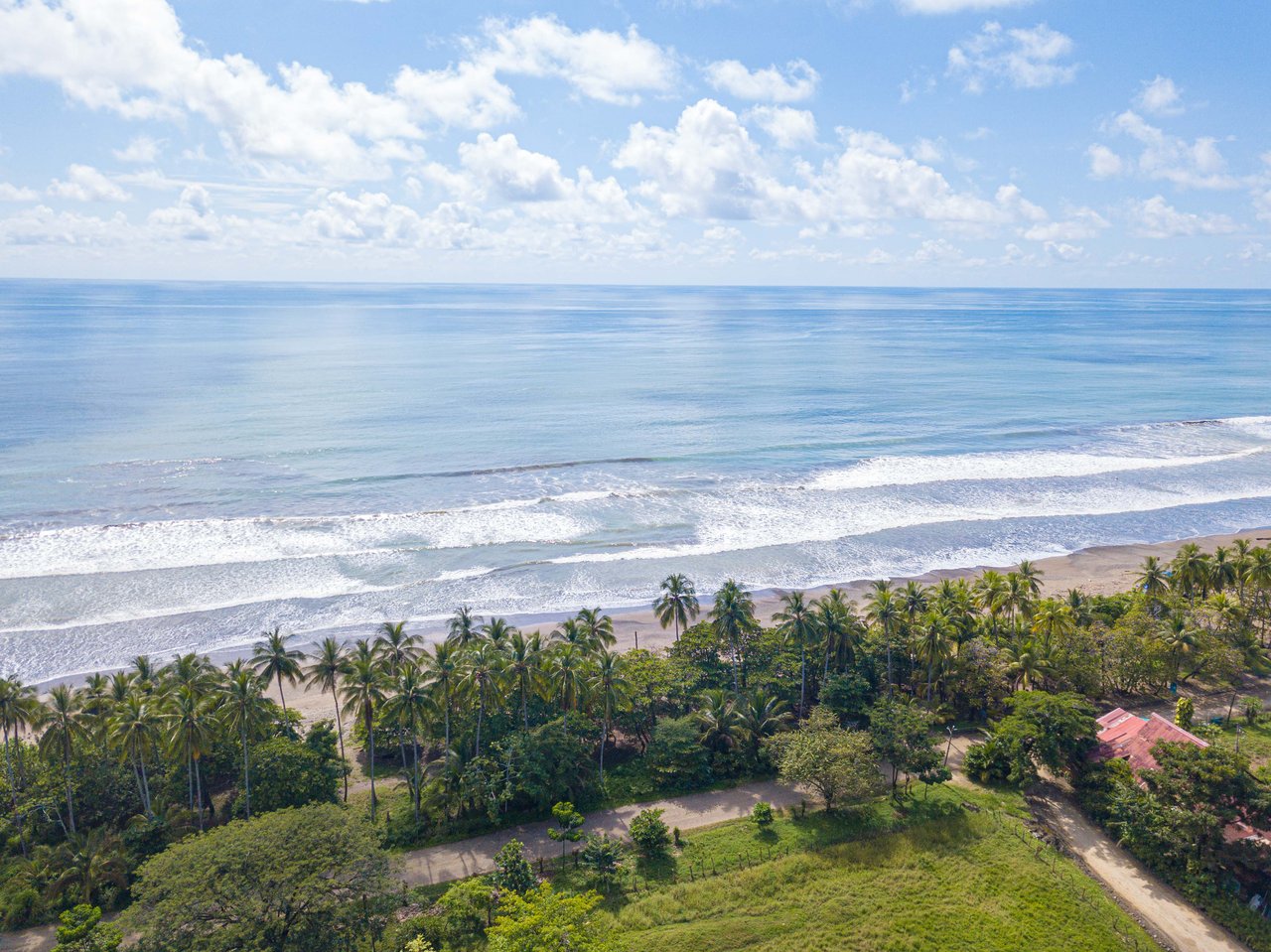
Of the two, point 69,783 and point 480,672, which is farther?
point 480,672

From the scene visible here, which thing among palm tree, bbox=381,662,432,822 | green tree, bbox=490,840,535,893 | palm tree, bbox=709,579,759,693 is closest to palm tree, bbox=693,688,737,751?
palm tree, bbox=709,579,759,693

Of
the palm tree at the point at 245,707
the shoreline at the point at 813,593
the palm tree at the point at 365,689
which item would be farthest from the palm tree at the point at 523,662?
the shoreline at the point at 813,593

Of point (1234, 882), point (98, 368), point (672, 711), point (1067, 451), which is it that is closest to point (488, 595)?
point (672, 711)

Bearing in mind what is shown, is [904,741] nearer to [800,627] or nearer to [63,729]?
[800,627]

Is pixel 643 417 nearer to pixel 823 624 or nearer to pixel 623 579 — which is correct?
pixel 623 579

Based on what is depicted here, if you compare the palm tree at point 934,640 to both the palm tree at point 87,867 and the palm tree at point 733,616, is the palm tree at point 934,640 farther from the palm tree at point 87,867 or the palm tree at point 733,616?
the palm tree at point 87,867

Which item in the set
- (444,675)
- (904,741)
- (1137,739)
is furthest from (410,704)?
(1137,739)
